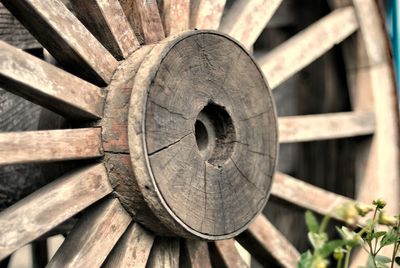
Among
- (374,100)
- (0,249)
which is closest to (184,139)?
(0,249)

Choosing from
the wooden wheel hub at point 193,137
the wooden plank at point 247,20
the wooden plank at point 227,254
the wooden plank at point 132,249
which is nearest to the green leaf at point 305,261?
the wooden wheel hub at point 193,137

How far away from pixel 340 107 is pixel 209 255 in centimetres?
101

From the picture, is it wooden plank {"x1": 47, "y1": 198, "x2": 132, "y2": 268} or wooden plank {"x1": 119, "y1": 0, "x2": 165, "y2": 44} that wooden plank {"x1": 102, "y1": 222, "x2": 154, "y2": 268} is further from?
wooden plank {"x1": 119, "y1": 0, "x2": 165, "y2": 44}

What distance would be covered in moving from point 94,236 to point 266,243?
2.05ft

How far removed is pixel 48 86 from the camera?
4.68 feet

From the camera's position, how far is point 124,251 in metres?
1.57

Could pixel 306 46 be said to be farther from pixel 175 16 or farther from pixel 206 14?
pixel 175 16

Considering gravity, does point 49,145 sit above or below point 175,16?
below

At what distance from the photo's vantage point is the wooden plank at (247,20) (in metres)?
1.93

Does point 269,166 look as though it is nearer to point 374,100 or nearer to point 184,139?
point 184,139

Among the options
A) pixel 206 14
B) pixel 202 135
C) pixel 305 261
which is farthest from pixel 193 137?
pixel 305 261

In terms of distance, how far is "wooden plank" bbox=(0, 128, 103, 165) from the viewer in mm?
1356

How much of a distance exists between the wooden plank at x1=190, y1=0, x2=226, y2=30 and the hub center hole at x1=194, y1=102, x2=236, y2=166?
0.26 metres

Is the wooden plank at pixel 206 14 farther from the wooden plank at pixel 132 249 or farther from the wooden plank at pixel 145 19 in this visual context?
the wooden plank at pixel 132 249
